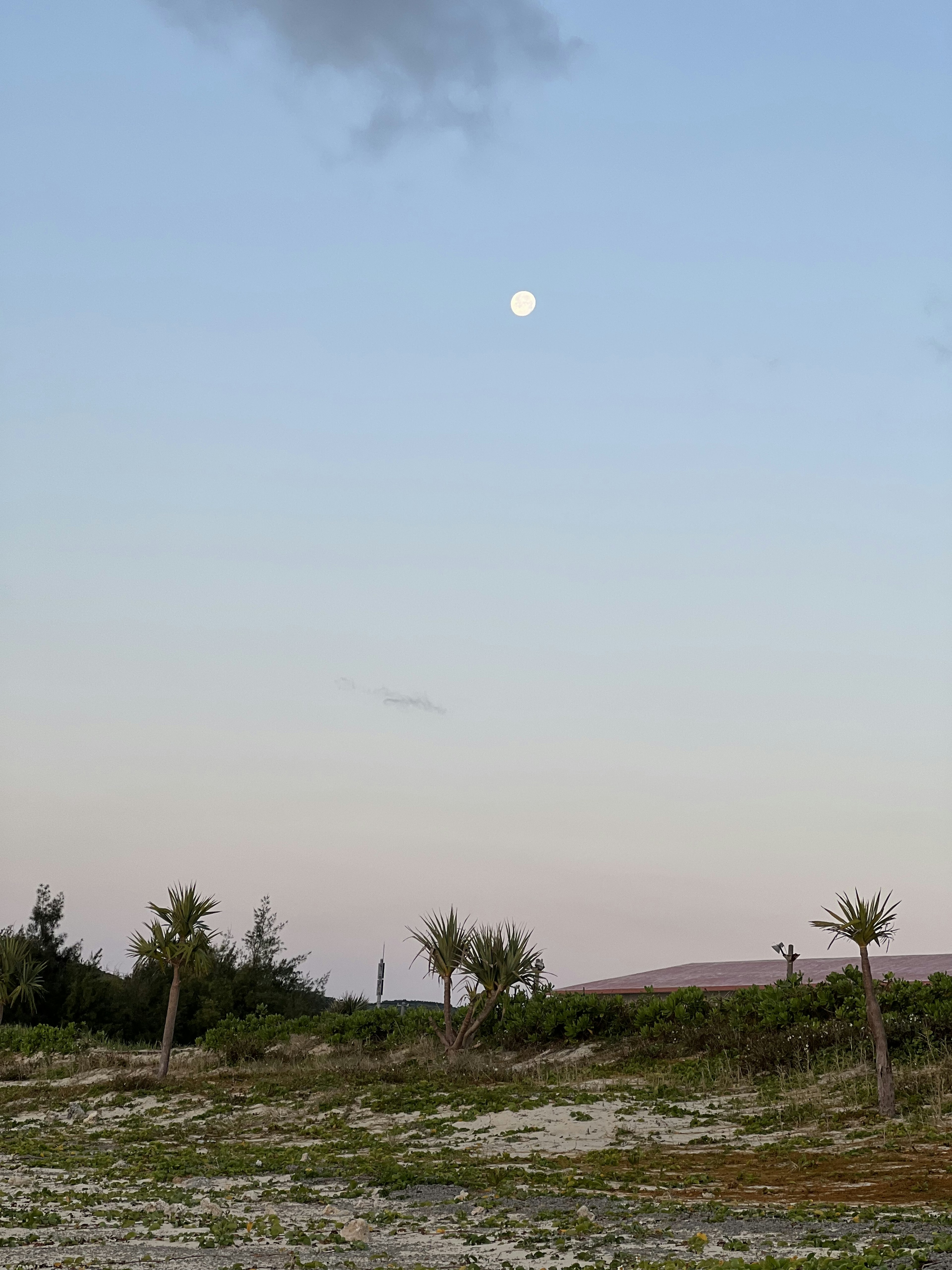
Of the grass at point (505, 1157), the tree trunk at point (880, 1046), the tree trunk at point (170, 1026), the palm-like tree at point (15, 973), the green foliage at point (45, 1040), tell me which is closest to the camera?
the grass at point (505, 1157)

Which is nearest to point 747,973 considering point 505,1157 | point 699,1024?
point 699,1024

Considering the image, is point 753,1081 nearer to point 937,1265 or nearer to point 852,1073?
point 852,1073

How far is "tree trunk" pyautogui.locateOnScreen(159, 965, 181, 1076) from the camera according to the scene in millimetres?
24781

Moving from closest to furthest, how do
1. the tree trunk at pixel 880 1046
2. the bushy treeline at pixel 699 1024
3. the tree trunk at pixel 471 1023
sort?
1. the tree trunk at pixel 880 1046
2. the bushy treeline at pixel 699 1024
3. the tree trunk at pixel 471 1023

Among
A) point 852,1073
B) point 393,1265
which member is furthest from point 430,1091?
point 393,1265

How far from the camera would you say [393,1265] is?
873 centimetres

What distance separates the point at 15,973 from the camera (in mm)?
35750

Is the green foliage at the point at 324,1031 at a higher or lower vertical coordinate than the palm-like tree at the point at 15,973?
lower

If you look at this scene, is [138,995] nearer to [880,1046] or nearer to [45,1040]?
[45,1040]

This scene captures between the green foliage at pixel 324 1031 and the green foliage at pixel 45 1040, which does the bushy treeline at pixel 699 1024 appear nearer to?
the green foliage at pixel 324 1031

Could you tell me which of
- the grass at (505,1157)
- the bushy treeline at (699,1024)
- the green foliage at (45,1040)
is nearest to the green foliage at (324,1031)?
the bushy treeline at (699,1024)

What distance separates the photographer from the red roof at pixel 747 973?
34594mm

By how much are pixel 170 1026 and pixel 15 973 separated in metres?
13.4

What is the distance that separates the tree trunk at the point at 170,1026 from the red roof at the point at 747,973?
41.2 feet
